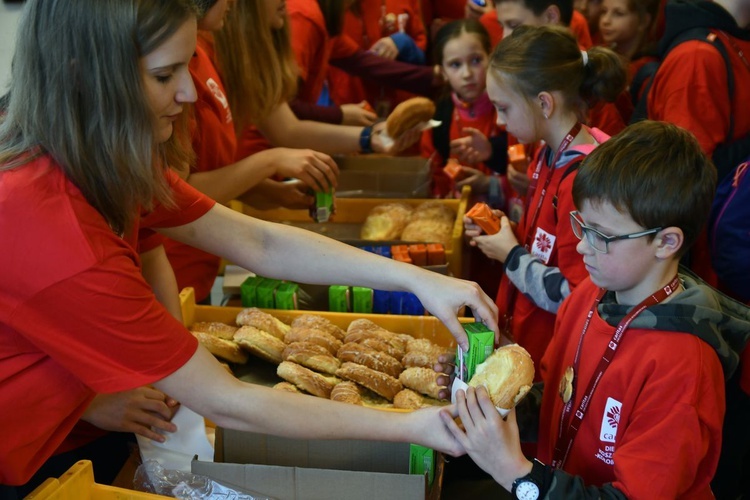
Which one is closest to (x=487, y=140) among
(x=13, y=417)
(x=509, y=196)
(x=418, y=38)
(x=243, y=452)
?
(x=509, y=196)

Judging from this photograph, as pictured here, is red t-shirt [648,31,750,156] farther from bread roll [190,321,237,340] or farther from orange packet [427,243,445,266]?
bread roll [190,321,237,340]

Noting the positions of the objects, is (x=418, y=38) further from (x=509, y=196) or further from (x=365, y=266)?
(x=365, y=266)

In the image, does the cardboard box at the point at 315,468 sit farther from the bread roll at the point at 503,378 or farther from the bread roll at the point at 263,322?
the bread roll at the point at 263,322

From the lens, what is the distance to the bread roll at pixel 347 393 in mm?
1937

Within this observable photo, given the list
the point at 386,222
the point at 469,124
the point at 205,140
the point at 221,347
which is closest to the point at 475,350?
the point at 221,347

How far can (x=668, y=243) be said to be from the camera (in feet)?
5.25

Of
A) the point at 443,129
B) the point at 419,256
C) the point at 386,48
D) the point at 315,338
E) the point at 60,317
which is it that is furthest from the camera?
the point at 386,48

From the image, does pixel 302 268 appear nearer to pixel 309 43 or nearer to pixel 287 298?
pixel 287 298

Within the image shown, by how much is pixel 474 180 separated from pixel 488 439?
7.42 feet

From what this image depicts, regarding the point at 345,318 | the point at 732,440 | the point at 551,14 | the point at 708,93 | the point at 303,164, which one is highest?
the point at 551,14

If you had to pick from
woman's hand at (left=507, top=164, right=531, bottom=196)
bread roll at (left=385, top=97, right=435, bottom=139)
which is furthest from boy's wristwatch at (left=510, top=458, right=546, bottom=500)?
bread roll at (left=385, top=97, right=435, bottom=139)

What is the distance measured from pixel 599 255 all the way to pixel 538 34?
42.9 inches

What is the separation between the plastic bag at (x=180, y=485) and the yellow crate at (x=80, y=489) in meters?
0.14

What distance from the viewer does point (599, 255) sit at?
1.61m
